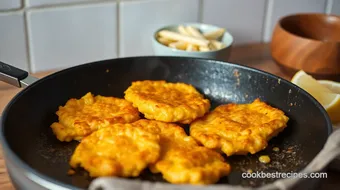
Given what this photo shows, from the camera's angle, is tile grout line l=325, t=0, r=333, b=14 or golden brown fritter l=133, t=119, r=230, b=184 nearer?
golden brown fritter l=133, t=119, r=230, b=184

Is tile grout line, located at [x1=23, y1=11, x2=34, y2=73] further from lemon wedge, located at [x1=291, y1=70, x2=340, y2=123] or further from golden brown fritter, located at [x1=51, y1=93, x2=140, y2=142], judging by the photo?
lemon wedge, located at [x1=291, y1=70, x2=340, y2=123]

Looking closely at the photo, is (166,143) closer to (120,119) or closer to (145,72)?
(120,119)

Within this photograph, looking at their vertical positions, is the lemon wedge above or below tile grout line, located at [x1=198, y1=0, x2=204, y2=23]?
below

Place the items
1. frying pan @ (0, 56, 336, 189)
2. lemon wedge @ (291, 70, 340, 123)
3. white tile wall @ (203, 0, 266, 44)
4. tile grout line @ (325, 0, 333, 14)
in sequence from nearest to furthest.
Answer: frying pan @ (0, 56, 336, 189)
lemon wedge @ (291, 70, 340, 123)
white tile wall @ (203, 0, 266, 44)
tile grout line @ (325, 0, 333, 14)

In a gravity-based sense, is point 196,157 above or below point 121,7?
below

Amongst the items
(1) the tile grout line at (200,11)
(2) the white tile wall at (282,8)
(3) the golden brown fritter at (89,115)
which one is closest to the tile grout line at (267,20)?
(2) the white tile wall at (282,8)

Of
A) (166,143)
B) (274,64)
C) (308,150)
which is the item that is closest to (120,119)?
(166,143)

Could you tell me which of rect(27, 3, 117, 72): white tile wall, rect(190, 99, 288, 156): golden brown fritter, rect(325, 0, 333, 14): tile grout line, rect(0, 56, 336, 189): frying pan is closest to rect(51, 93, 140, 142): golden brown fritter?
rect(0, 56, 336, 189): frying pan
